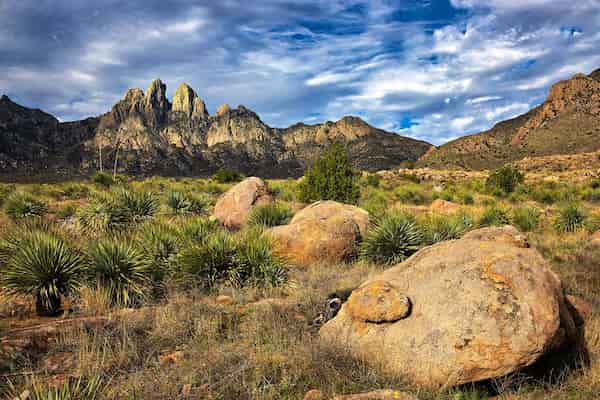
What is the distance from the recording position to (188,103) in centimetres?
15925

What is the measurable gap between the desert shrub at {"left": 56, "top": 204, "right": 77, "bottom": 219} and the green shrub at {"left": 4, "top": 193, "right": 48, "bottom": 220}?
1.98 feet

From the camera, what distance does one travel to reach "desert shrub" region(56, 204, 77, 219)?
52.7ft

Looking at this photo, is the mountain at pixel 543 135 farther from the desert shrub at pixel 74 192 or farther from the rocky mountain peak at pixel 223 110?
the rocky mountain peak at pixel 223 110

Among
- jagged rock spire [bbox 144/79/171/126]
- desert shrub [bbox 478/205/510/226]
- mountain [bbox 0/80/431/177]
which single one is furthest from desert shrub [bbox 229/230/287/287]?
jagged rock spire [bbox 144/79/171/126]

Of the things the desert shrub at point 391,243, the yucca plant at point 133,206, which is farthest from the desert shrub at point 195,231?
the desert shrub at point 391,243

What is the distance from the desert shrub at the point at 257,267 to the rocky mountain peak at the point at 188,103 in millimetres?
157971

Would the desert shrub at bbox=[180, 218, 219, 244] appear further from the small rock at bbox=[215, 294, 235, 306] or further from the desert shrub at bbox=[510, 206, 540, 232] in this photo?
the desert shrub at bbox=[510, 206, 540, 232]

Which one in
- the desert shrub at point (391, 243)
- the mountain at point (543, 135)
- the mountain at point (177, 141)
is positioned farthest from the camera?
the mountain at point (177, 141)

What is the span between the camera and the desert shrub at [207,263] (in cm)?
725

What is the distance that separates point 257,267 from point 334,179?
10.9 m

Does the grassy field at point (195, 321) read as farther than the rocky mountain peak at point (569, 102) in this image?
No

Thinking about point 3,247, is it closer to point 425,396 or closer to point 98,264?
point 98,264

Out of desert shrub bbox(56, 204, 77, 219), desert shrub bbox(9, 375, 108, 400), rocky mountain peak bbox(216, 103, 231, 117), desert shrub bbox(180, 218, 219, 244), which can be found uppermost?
rocky mountain peak bbox(216, 103, 231, 117)

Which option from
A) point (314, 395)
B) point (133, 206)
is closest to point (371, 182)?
point (133, 206)
